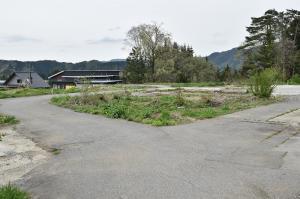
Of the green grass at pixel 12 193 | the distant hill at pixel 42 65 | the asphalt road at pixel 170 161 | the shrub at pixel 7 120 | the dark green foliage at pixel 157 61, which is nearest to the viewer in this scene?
the green grass at pixel 12 193

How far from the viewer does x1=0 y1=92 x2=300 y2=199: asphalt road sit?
5820 millimetres

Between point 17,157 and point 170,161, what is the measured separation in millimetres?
3265

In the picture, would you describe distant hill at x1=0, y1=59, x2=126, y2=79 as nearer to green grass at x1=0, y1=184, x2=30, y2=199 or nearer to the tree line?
the tree line

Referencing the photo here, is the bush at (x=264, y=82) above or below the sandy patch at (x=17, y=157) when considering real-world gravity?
above

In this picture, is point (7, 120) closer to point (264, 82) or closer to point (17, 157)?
point (17, 157)

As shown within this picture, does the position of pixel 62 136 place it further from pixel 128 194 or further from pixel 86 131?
pixel 128 194

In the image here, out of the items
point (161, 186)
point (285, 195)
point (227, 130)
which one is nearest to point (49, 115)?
point (227, 130)

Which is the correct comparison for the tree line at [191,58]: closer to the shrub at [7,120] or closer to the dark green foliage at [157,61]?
the dark green foliage at [157,61]

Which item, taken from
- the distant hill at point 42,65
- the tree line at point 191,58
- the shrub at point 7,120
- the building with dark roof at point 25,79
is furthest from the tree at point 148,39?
the distant hill at point 42,65

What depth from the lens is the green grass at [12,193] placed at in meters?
5.34

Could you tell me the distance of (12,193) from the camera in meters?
5.46

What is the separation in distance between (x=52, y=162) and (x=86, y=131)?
3.82m

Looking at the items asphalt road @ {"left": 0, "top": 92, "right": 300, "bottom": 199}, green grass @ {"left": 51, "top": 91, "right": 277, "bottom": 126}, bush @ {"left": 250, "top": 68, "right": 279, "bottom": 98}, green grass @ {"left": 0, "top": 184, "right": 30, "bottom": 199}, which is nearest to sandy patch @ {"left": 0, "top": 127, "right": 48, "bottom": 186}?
asphalt road @ {"left": 0, "top": 92, "right": 300, "bottom": 199}

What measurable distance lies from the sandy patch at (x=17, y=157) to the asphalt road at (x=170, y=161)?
24 cm
